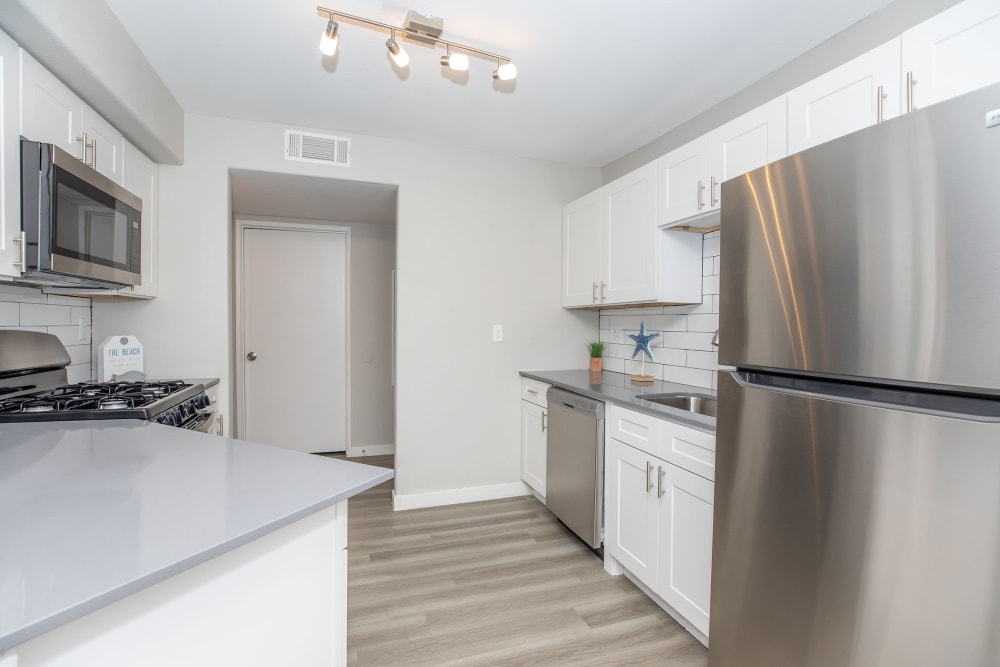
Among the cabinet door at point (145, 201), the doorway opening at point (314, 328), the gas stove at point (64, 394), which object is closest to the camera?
the gas stove at point (64, 394)

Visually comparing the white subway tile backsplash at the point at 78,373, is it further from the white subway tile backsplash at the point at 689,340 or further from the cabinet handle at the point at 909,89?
the cabinet handle at the point at 909,89

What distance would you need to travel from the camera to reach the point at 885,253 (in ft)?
3.07

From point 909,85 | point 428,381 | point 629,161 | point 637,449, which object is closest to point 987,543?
point 909,85

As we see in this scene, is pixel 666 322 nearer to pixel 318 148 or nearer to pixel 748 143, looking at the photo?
pixel 748 143

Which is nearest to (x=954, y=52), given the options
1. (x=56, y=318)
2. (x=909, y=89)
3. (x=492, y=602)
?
(x=909, y=89)

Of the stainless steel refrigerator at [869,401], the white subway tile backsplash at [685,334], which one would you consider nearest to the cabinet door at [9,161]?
the stainless steel refrigerator at [869,401]

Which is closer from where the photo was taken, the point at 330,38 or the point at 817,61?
the point at 330,38

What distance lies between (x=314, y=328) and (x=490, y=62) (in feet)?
9.55

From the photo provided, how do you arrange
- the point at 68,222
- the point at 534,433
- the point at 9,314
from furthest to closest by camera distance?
the point at 534,433, the point at 9,314, the point at 68,222

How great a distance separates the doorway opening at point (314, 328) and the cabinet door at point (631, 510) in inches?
96.1

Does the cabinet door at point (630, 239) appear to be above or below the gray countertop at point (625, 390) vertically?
above

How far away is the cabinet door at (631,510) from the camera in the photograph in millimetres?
2020

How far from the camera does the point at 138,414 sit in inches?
66.9

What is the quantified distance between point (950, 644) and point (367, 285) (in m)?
4.24
